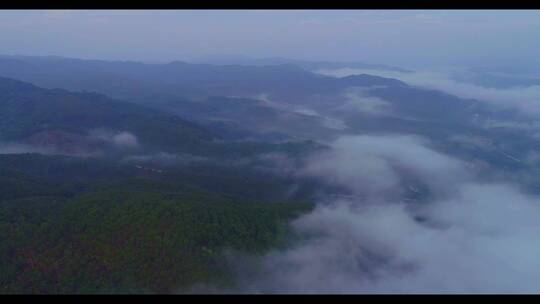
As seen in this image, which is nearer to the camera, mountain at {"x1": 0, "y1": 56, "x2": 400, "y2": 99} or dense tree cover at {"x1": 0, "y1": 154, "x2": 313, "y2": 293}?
dense tree cover at {"x1": 0, "y1": 154, "x2": 313, "y2": 293}

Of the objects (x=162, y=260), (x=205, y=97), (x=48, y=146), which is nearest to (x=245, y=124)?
(x=205, y=97)

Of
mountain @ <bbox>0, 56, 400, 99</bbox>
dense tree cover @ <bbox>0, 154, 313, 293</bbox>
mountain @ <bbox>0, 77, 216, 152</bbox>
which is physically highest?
dense tree cover @ <bbox>0, 154, 313, 293</bbox>

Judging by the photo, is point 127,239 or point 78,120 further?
point 78,120

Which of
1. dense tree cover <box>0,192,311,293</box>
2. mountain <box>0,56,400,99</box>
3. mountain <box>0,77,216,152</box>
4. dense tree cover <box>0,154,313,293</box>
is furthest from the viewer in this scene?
mountain <box>0,56,400,99</box>

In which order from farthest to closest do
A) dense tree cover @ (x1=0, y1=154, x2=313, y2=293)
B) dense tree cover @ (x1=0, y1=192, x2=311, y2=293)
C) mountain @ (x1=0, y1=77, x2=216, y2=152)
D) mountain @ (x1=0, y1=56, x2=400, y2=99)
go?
1. mountain @ (x1=0, y1=56, x2=400, y2=99)
2. mountain @ (x1=0, y1=77, x2=216, y2=152)
3. dense tree cover @ (x1=0, y1=154, x2=313, y2=293)
4. dense tree cover @ (x1=0, y1=192, x2=311, y2=293)

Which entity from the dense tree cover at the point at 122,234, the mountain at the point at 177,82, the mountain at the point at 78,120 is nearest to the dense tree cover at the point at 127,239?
the dense tree cover at the point at 122,234

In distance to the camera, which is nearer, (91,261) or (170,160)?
(91,261)

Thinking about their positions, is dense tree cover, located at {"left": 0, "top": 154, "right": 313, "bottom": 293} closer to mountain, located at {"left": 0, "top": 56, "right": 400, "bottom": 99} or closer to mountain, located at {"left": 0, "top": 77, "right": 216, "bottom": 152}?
mountain, located at {"left": 0, "top": 77, "right": 216, "bottom": 152}

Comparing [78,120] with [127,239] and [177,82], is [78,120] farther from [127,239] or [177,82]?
[177,82]

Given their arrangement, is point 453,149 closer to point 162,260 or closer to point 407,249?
point 407,249

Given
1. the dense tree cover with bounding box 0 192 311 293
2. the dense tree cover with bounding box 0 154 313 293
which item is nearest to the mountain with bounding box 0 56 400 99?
the dense tree cover with bounding box 0 154 313 293

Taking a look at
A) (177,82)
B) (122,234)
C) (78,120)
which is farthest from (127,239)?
(177,82)
